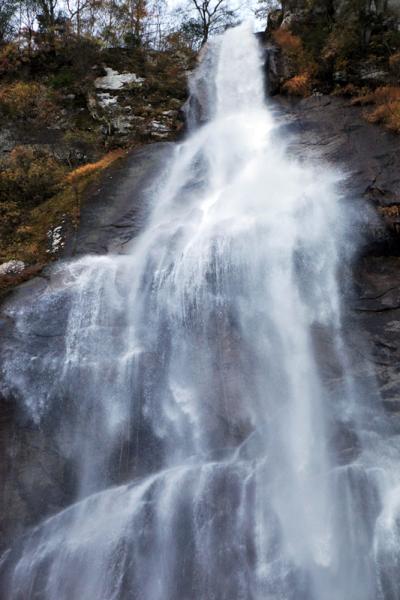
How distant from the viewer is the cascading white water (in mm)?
6473

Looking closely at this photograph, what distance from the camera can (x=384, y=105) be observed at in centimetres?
1295

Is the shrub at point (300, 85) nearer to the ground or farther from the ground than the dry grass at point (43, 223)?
farther from the ground

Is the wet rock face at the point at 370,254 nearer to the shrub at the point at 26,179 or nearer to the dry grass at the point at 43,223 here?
the dry grass at the point at 43,223

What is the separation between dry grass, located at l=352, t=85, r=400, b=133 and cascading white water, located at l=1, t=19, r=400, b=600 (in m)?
2.74

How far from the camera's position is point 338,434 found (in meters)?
7.66

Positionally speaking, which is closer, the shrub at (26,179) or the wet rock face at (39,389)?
the wet rock face at (39,389)

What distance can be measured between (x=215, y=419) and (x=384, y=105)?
10.5 metres

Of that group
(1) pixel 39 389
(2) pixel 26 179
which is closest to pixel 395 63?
(2) pixel 26 179

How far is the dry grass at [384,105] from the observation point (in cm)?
1222

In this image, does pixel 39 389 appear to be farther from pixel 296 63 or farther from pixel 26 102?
pixel 296 63

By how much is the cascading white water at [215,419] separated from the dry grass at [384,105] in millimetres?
2744

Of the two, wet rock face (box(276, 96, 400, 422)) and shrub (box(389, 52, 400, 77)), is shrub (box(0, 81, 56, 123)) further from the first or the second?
shrub (box(389, 52, 400, 77))

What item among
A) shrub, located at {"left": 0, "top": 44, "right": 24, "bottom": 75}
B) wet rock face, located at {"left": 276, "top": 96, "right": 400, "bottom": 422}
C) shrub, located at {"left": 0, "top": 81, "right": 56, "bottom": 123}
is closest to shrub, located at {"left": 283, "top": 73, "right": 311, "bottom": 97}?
wet rock face, located at {"left": 276, "top": 96, "right": 400, "bottom": 422}

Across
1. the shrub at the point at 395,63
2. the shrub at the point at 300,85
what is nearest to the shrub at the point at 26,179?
the shrub at the point at 300,85
